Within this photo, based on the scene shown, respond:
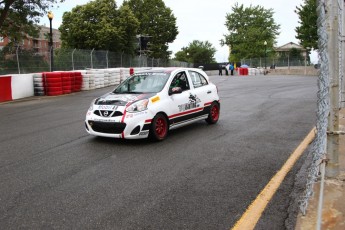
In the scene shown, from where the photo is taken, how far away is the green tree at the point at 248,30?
8762 cm

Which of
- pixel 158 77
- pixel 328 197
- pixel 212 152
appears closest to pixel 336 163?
pixel 328 197

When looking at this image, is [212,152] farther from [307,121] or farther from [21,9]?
[21,9]

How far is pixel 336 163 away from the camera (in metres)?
4.87

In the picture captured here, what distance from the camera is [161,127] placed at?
8164 millimetres

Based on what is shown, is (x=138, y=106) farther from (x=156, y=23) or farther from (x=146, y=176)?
(x=156, y=23)

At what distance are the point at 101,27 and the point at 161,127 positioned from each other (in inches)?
1690

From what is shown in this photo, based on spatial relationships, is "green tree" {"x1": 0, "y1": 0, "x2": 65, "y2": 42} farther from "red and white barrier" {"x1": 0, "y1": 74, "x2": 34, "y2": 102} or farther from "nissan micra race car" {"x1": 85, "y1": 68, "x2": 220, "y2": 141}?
"nissan micra race car" {"x1": 85, "y1": 68, "x2": 220, "y2": 141}

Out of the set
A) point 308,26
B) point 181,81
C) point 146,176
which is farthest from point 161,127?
point 308,26

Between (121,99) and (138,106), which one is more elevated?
(121,99)

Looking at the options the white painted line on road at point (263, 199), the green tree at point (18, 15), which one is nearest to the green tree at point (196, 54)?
the green tree at point (18, 15)

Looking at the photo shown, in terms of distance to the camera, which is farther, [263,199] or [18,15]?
[18,15]

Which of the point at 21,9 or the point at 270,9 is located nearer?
the point at 21,9

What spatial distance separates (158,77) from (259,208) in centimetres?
509

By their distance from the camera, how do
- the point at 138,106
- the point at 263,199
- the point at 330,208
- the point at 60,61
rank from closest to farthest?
the point at 330,208 → the point at 263,199 → the point at 138,106 → the point at 60,61
